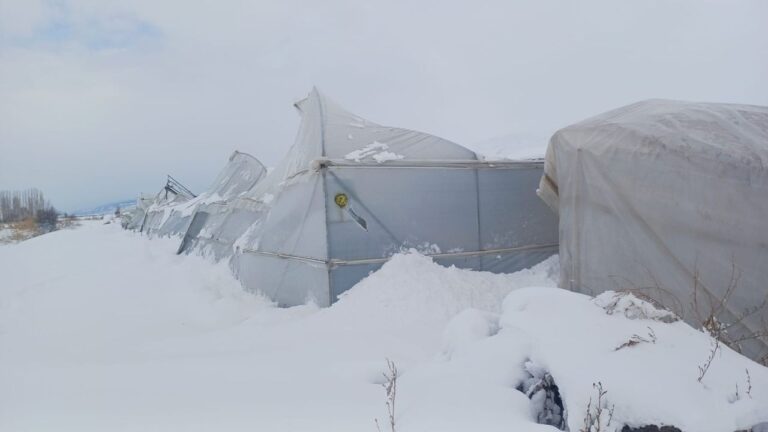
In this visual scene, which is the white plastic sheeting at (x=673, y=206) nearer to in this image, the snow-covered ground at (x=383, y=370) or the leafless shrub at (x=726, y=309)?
the leafless shrub at (x=726, y=309)

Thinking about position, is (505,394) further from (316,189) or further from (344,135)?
(344,135)

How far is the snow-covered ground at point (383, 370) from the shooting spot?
8.33ft

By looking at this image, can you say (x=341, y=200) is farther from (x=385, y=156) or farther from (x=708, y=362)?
(x=708, y=362)

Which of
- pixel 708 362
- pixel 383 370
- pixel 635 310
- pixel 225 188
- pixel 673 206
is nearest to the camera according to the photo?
pixel 708 362

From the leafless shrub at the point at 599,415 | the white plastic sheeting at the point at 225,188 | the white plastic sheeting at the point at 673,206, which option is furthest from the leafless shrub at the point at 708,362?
the white plastic sheeting at the point at 225,188

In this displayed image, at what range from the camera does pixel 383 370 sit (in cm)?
365

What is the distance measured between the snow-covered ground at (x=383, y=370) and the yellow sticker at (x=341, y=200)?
50.1 inches

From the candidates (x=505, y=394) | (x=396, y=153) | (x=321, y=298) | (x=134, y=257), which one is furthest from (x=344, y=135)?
(x=134, y=257)

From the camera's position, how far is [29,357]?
4.54 m

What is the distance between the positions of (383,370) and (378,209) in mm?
3381


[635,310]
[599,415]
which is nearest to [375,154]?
[635,310]

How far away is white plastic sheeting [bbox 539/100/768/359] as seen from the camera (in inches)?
167

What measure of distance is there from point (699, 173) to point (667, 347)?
2458 millimetres

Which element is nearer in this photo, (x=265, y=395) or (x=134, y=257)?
(x=265, y=395)
